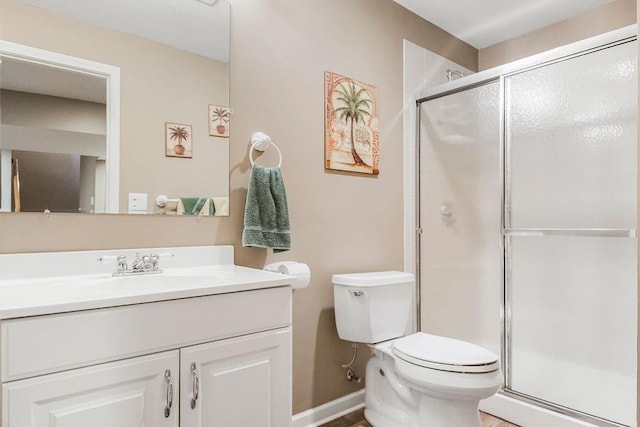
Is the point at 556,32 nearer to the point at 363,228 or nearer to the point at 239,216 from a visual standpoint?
the point at 363,228

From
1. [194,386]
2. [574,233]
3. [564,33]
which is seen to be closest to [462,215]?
[574,233]

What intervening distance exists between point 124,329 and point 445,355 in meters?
1.18

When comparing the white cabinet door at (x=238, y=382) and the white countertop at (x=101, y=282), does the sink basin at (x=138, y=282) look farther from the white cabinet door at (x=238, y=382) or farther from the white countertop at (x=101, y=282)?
the white cabinet door at (x=238, y=382)

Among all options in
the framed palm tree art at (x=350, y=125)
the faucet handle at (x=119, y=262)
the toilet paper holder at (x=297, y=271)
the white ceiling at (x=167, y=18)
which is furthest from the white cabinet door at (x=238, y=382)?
the white ceiling at (x=167, y=18)

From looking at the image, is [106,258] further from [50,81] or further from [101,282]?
[50,81]

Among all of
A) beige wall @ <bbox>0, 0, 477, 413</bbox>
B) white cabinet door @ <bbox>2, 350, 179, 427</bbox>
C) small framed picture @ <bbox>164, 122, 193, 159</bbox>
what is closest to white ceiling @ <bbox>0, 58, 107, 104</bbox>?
beige wall @ <bbox>0, 0, 477, 413</bbox>

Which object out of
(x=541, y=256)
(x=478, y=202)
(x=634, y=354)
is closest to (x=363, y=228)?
(x=478, y=202)

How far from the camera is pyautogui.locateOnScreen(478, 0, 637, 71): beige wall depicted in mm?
2365

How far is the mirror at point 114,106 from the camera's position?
1272mm

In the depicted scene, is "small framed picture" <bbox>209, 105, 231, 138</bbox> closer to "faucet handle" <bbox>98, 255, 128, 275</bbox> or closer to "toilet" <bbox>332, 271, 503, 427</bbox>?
"faucet handle" <bbox>98, 255, 128, 275</bbox>

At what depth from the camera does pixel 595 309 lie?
6.95 feet

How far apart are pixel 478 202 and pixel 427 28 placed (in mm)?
1235

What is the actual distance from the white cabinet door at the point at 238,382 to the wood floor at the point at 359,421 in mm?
812

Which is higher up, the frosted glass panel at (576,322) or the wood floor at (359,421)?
the frosted glass panel at (576,322)
